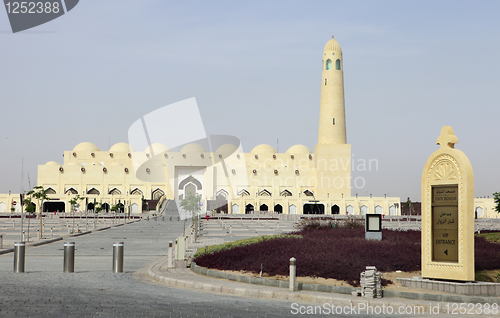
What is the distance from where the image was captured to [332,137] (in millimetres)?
80250

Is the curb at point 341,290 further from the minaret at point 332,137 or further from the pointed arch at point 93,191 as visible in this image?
the pointed arch at point 93,191

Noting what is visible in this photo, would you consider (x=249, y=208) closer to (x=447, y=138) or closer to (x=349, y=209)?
(x=349, y=209)

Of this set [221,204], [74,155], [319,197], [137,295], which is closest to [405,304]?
[137,295]

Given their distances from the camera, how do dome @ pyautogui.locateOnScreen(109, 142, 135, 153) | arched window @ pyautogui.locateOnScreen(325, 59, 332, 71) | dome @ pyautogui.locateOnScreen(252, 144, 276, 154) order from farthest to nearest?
1. dome @ pyautogui.locateOnScreen(109, 142, 135, 153)
2. dome @ pyautogui.locateOnScreen(252, 144, 276, 154)
3. arched window @ pyautogui.locateOnScreen(325, 59, 332, 71)

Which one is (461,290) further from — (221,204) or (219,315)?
(221,204)

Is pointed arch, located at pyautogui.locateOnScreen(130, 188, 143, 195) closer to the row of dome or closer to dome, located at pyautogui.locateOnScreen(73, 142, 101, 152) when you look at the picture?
the row of dome

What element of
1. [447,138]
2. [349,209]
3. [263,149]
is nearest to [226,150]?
[263,149]

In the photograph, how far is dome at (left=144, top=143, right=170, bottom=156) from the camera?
93.6 m

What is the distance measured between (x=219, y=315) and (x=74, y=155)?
307ft

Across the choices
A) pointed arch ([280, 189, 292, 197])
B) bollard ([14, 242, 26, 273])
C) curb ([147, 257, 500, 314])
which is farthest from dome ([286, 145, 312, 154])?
curb ([147, 257, 500, 314])

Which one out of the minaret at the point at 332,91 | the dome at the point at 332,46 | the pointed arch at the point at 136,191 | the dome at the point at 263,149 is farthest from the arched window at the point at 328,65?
the pointed arch at the point at 136,191

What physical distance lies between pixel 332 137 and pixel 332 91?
7297mm

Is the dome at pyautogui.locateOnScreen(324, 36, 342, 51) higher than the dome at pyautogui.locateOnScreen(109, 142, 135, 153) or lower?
higher

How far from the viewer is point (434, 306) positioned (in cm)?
803
